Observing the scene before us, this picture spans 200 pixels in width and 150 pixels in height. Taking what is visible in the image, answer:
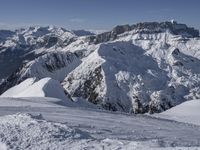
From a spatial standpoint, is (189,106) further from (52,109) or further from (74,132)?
(74,132)

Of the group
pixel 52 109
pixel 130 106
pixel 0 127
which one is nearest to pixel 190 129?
pixel 52 109

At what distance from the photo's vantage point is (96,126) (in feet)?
80.1

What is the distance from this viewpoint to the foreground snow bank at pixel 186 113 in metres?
40.6

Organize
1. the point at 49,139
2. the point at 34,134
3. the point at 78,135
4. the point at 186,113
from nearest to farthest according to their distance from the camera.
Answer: the point at 49,139, the point at 34,134, the point at 78,135, the point at 186,113

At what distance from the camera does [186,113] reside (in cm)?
4566

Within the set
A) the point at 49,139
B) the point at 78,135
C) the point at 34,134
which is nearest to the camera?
the point at 49,139

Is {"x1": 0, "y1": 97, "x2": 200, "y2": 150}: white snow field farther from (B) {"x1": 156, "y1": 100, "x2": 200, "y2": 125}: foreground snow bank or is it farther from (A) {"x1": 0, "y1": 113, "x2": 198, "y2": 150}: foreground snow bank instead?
Result: (B) {"x1": 156, "y1": 100, "x2": 200, "y2": 125}: foreground snow bank

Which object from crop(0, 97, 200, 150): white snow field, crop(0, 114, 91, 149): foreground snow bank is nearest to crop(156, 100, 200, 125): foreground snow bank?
crop(0, 97, 200, 150): white snow field

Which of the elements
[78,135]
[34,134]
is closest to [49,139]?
[34,134]

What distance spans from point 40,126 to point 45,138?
1264mm

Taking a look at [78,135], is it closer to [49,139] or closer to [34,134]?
[49,139]

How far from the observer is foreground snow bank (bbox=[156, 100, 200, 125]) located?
4064 cm

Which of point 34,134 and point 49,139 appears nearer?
point 49,139

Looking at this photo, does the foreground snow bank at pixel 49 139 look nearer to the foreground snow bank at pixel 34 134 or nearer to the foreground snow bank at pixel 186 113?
the foreground snow bank at pixel 34 134
